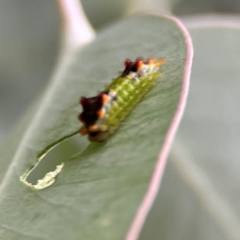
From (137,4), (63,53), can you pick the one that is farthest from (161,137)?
(137,4)

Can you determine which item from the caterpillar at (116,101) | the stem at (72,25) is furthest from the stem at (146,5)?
the caterpillar at (116,101)

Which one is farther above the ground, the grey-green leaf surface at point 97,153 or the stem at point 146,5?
the grey-green leaf surface at point 97,153

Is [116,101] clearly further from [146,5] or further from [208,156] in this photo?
[146,5]

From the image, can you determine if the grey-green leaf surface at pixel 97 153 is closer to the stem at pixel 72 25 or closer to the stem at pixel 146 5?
the stem at pixel 72 25

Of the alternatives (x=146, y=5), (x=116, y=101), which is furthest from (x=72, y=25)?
(x=116, y=101)

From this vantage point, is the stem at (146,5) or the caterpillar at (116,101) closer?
the caterpillar at (116,101)

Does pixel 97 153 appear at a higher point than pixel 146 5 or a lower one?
higher

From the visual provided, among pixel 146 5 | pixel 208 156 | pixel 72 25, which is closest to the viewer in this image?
pixel 208 156
